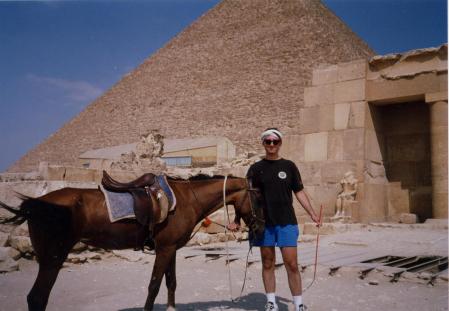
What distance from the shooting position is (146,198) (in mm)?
3320

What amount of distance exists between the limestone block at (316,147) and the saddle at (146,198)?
21.1 ft

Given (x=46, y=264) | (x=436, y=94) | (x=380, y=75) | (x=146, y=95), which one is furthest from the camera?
(x=146, y=95)

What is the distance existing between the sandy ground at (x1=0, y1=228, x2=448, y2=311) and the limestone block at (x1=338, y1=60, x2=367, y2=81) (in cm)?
414

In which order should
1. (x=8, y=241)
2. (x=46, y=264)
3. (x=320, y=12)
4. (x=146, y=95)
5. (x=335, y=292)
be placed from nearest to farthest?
1. (x=46, y=264)
2. (x=335, y=292)
3. (x=8, y=241)
4. (x=320, y=12)
5. (x=146, y=95)

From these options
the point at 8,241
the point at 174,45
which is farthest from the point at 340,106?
the point at 174,45

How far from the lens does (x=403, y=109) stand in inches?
373

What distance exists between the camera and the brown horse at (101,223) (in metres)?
3.13

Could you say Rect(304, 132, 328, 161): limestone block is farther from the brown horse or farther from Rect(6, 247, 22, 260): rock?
the brown horse

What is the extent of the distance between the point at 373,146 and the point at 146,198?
682cm

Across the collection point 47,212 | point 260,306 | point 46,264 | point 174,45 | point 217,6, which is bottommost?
point 260,306

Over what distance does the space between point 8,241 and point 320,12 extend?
96.5 meters

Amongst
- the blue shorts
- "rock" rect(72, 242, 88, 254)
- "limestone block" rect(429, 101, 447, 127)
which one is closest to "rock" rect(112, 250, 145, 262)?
"rock" rect(72, 242, 88, 254)

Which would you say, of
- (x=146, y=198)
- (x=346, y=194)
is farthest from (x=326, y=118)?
(x=146, y=198)

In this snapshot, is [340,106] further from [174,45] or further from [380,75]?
[174,45]
